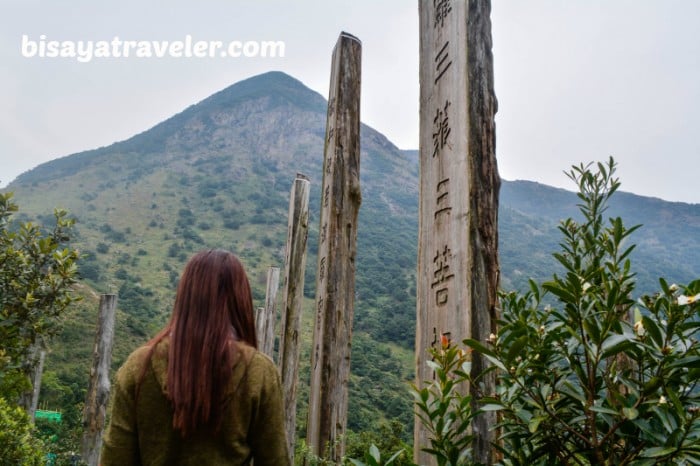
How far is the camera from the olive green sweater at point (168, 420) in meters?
1.52

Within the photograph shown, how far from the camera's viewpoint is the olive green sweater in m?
1.52

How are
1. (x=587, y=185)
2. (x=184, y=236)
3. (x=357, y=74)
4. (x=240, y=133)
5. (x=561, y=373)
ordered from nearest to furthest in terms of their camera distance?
(x=561, y=373) → (x=587, y=185) → (x=357, y=74) → (x=184, y=236) → (x=240, y=133)

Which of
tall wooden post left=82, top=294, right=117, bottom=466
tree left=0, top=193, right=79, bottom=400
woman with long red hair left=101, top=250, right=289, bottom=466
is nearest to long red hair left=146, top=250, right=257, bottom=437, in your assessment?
woman with long red hair left=101, top=250, right=289, bottom=466

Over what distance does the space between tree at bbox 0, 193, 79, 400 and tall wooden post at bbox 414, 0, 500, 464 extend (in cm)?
361

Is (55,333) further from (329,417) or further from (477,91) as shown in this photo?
(477,91)

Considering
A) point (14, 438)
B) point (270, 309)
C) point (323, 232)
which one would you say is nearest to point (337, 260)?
point (323, 232)

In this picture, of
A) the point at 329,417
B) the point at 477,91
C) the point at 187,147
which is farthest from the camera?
the point at 187,147

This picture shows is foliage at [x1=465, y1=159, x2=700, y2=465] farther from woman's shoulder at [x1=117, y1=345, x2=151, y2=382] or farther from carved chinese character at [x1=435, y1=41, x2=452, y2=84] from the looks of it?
carved chinese character at [x1=435, y1=41, x2=452, y2=84]

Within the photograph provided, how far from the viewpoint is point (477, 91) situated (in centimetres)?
204

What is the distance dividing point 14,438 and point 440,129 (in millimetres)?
4553

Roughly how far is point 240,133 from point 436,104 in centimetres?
7047

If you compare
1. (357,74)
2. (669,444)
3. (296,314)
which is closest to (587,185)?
(669,444)

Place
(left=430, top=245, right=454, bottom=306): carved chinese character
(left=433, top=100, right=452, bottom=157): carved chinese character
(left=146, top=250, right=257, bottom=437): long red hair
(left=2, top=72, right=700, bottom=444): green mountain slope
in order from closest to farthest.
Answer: (left=146, top=250, right=257, bottom=437): long red hair, (left=430, top=245, right=454, bottom=306): carved chinese character, (left=433, top=100, right=452, bottom=157): carved chinese character, (left=2, top=72, right=700, bottom=444): green mountain slope

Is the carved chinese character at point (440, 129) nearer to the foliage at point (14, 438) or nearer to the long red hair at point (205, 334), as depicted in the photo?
the long red hair at point (205, 334)
